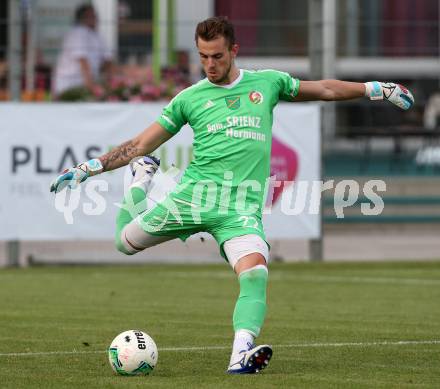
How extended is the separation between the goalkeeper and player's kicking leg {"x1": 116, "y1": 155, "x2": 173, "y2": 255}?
0.04 ft

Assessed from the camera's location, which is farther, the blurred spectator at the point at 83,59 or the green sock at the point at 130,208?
the blurred spectator at the point at 83,59

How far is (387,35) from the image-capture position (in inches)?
854

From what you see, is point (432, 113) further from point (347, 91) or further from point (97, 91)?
point (347, 91)

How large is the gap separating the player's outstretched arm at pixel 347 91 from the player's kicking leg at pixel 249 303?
1112mm

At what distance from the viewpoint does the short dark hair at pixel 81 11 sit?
20059 mm

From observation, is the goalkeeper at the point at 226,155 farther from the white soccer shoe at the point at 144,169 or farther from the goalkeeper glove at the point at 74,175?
the white soccer shoe at the point at 144,169

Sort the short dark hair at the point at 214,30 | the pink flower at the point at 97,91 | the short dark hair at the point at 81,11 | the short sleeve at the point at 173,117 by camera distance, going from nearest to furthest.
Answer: the short dark hair at the point at 214,30
the short sleeve at the point at 173,117
the pink flower at the point at 97,91
the short dark hair at the point at 81,11

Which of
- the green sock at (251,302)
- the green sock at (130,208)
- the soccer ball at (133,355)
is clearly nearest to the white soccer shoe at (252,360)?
the green sock at (251,302)

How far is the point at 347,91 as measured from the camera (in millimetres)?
9102

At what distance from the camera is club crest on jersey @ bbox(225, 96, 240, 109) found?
882cm

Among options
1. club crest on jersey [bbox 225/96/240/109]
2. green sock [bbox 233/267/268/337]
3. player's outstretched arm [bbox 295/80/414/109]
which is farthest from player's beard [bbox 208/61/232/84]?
green sock [bbox 233/267/268/337]

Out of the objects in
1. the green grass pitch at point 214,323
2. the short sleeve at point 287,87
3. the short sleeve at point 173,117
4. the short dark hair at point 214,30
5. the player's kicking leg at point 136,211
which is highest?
the short dark hair at point 214,30

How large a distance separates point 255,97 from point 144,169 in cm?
110

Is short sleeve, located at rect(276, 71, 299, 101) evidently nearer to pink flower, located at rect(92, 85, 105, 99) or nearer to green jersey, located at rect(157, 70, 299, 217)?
green jersey, located at rect(157, 70, 299, 217)
